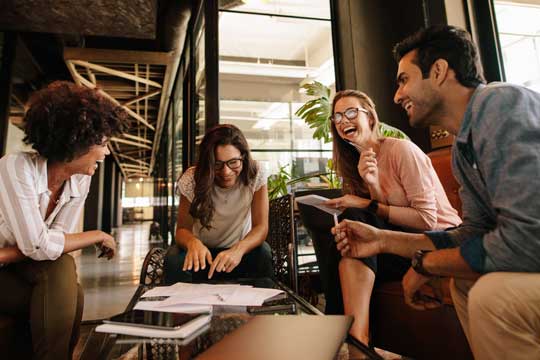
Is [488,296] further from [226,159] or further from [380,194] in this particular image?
[226,159]

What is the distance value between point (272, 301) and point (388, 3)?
2.95m

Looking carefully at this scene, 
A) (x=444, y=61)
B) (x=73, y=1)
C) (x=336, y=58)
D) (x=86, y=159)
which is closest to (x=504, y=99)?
(x=444, y=61)

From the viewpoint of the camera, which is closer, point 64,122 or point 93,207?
point 64,122

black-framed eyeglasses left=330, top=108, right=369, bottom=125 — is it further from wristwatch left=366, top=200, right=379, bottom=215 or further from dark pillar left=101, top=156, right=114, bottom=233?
dark pillar left=101, top=156, right=114, bottom=233

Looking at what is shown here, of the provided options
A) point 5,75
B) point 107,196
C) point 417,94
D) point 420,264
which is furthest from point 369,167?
point 107,196

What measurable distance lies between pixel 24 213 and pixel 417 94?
55.7 inches

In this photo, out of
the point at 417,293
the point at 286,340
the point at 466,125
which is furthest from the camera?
the point at 417,293

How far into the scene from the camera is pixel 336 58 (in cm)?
321

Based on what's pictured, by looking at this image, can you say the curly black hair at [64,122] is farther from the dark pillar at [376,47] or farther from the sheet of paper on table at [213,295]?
the dark pillar at [376,47]

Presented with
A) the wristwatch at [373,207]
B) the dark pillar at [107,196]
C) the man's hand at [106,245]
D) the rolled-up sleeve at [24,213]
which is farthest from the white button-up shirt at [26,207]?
the dark pillar at [107,196]

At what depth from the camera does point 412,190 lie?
4.65ft

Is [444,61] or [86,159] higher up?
[444,61]

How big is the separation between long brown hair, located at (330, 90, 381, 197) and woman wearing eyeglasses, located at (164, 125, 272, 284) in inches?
17.5

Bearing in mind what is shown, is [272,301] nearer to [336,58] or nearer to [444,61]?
[444,61]
